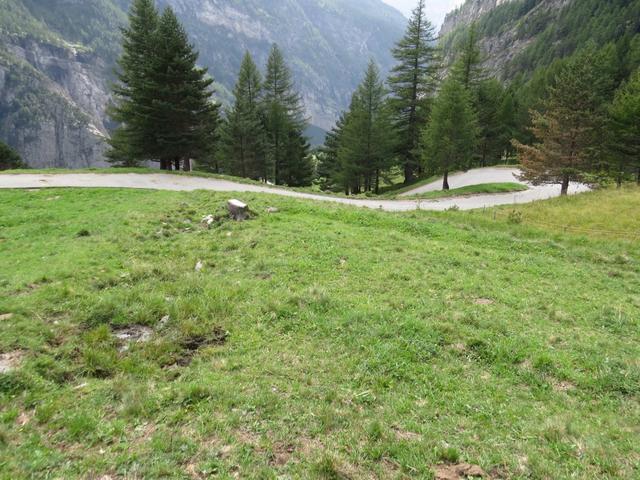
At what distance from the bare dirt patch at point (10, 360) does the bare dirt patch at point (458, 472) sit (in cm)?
694

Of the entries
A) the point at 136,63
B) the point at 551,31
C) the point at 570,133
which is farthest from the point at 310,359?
the point at 551,31

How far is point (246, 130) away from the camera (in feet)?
139

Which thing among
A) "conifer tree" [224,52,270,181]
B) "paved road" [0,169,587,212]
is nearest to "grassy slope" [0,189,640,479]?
"paved road" [0,169,587,212]

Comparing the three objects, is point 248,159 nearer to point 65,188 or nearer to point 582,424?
point 65,188

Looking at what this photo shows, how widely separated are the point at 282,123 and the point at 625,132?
115ft

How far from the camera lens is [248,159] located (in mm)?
44781

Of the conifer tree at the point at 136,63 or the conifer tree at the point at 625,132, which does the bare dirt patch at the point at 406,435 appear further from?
the conifer tree at the point at 625,132

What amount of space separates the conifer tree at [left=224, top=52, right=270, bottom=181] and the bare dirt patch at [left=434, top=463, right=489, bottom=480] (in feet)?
136

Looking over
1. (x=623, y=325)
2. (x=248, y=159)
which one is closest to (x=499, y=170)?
(x=248, y=159)

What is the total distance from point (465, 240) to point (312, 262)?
24.2 ft

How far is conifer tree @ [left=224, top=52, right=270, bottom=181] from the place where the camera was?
42.9 meters

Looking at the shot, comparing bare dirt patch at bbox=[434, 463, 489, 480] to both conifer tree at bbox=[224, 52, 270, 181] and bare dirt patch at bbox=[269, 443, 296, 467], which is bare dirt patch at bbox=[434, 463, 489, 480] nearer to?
bare dirt patch at bbox=[269, 443, 296, 467]

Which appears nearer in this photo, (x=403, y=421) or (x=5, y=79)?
(x=403, y=421)

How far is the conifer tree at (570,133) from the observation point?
27.7 meters
